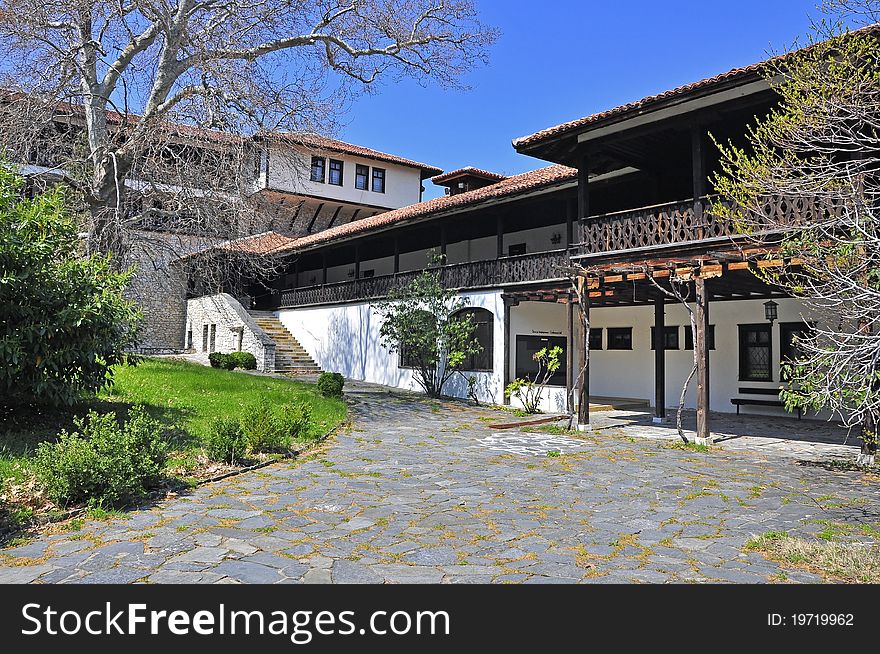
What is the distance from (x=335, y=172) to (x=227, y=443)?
26.7 metres

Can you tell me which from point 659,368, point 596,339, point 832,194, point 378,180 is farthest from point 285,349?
point 832,194

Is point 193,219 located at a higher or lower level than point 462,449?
higher

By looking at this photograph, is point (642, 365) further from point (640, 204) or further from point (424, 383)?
point (424, 383)

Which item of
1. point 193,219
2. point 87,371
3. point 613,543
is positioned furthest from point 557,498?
point 193,219

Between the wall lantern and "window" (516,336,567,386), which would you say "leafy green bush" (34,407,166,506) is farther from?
the wall lantern

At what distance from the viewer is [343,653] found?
126 inches

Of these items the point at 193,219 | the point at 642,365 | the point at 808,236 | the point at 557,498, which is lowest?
the point at 557,498

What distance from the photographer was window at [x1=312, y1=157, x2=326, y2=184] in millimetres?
32000

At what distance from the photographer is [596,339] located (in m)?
18.8

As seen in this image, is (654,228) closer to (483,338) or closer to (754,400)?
(754,400)

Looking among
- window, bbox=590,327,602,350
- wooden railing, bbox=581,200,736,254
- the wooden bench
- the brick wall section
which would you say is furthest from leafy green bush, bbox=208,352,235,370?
the wooden bench

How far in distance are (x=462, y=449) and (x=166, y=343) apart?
965 inches

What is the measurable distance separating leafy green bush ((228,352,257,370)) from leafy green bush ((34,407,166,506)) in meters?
16.4

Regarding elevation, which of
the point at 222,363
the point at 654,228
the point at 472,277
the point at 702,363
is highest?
the point at 654,228
